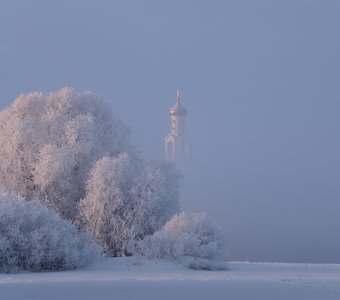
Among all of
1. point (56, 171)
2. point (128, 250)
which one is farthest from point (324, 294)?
point (56, 171)

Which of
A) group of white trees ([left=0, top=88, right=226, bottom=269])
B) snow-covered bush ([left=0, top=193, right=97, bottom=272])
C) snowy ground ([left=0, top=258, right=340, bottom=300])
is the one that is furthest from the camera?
group of white trees ([left=0, top=88, right=226, bottom=269])

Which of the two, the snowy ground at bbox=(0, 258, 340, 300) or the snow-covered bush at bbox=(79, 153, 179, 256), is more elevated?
the snow-covered bush at bbox=(79, 153, 179, 256)

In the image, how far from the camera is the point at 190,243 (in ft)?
61.8

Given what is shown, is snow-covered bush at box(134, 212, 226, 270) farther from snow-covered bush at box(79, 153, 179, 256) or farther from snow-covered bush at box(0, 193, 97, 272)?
snow-covered bush at box(79, 153, 179, 256)

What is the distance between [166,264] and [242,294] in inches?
194

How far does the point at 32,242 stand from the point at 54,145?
29.7 feet

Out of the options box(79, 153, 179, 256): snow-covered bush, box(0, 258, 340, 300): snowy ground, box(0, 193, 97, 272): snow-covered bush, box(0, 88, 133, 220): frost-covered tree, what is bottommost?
box(0, 258, 340, 300): snowy ground

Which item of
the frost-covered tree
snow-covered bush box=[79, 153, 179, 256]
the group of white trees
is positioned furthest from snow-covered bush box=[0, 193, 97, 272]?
the frost-covered tree

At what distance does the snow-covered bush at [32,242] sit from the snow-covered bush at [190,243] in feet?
7.42

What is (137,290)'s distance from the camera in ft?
42.1

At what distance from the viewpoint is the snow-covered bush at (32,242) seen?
16234 mm

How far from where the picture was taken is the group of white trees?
78.6 ft

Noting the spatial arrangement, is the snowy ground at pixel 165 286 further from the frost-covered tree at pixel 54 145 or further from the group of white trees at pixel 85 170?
the frost-covered tree at pixel 54 145

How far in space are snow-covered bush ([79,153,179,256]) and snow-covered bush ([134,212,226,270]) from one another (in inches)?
124
